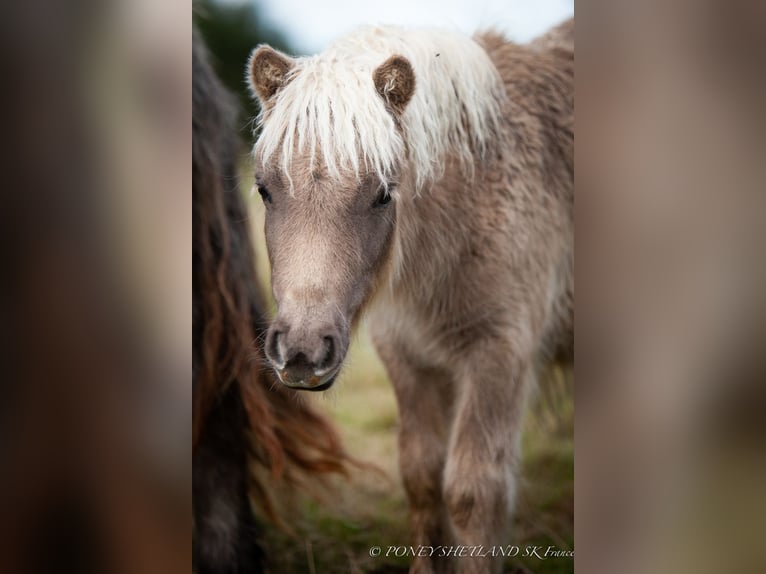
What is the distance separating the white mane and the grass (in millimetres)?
404

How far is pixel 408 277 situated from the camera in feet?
5.62

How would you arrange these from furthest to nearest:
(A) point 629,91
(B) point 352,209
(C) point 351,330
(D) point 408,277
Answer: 1. (A) point 629,91
2. (D) point 408,277
3. (C) point 351,330
4. (B) point 352,209

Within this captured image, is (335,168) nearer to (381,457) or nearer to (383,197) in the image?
(383,197)

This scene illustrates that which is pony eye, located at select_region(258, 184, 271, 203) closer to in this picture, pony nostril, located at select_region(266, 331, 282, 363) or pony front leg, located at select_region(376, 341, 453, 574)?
pony nostril, located at select_region(266, 331, 282, 363)

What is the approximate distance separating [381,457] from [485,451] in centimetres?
29

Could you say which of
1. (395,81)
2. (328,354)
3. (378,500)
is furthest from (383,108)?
(378,500)

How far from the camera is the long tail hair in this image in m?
1.83

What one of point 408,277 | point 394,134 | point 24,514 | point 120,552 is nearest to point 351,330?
point 408,277

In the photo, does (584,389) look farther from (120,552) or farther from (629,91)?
(120,552)

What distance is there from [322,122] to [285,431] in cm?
89

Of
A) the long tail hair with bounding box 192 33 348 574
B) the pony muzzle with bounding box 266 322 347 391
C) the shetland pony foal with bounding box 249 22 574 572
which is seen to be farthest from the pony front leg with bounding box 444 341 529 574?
the pony muzzle with bounding box 266 322 347 391

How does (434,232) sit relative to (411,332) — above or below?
above

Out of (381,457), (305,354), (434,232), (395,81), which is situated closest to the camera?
(305,354)

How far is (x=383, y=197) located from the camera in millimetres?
1527
